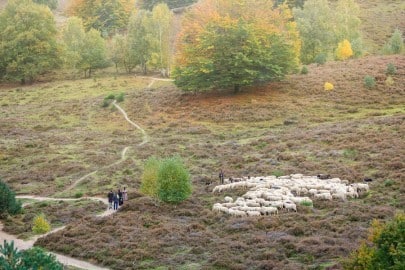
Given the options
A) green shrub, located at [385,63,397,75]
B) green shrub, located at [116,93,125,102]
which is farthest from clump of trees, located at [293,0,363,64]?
green shrub, located at [116,93,125,102]

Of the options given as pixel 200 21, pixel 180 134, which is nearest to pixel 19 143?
pixel 180 134

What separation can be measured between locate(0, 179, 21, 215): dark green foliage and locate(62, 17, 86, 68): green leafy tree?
69.5 meters

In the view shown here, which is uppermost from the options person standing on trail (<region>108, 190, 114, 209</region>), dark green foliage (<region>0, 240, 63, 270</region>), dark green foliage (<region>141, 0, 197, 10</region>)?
dark green foliage (<region>141, 0, 197, 10</region>)

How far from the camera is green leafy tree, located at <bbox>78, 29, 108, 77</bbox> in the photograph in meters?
110

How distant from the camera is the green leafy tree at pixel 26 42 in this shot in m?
105

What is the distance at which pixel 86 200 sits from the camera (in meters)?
45.2

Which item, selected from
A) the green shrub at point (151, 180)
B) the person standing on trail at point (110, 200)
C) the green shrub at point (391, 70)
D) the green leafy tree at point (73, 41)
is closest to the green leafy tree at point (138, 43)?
the green leafy tree at point (73, 41)

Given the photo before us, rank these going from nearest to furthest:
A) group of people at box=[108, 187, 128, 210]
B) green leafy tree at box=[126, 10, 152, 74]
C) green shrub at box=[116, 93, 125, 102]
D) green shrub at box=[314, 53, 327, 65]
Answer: group of people at box=[108, 187, 128, 210] < green shrub at box=[116, 93, 125, 102] < green shrub at box=[314, 53, 327, 65] < green leafy tree at box=[126, 10, 152, 74]

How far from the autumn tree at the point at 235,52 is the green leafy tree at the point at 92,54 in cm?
3404

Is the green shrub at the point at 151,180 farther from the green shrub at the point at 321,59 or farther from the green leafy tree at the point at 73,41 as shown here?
the green leafy tree at the point at 73,41

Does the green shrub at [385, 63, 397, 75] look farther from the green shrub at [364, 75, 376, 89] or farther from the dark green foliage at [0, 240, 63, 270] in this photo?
the dark green foliage at [0, 240, 63, 270]

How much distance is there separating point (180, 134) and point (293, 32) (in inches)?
1111

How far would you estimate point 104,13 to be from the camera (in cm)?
14300

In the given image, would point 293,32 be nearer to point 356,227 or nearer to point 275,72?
point 275,72
